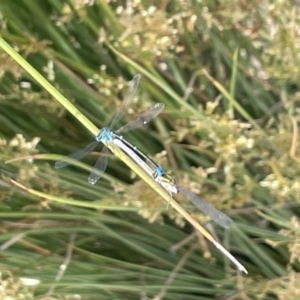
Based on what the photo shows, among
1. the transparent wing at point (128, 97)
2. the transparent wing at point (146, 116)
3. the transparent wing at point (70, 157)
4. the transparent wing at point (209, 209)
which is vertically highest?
the transparent wing at point (128, 97)

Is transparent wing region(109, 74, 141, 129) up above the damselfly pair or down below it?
above

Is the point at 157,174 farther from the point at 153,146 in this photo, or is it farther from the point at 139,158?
the point at 153,146


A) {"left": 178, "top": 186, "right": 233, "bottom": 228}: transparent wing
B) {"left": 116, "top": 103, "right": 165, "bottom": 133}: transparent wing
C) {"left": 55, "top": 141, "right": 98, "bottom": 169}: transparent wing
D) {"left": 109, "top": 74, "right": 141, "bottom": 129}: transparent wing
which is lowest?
{"left": 178, "top": 186, "right": 233, "bottom": 228}: transparent wing

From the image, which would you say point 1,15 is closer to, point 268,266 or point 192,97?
point 192,97

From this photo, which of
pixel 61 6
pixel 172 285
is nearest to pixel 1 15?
pixel 61 6

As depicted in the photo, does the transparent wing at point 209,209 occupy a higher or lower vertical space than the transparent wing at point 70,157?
lower

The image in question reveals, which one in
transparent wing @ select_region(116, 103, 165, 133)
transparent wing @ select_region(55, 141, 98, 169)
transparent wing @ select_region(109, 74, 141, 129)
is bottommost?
transparent wing @ select_region(55, 141, 98, 169)
